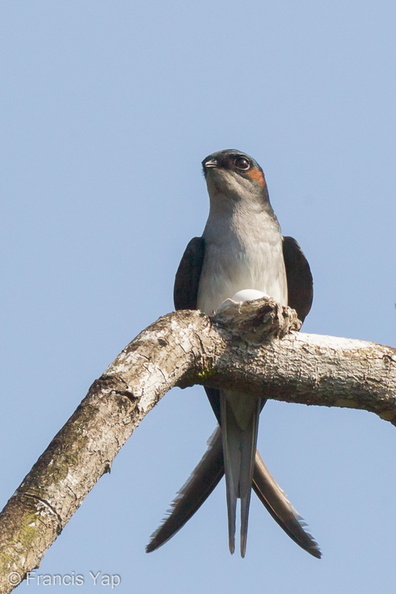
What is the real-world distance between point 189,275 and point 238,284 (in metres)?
0.60

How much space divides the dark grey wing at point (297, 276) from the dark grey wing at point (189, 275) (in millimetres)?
853

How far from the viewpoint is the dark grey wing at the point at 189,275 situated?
8727 mm

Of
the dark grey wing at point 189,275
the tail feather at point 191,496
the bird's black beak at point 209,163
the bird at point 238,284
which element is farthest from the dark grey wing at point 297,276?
the tail feather at point 191,496

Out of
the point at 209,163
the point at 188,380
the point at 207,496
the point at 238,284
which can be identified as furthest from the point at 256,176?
the point at 188,380

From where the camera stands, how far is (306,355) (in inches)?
238

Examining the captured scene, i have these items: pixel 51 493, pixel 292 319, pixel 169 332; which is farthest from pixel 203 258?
pixel 51 493

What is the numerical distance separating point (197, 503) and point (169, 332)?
67.7 inches

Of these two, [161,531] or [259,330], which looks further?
[161,531]

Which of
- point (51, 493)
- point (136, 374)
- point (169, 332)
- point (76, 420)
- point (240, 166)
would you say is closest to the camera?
point (51, 493)

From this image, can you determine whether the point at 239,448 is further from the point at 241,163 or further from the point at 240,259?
the point at 241,163

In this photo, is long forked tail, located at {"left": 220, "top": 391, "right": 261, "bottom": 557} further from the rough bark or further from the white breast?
the rough bark

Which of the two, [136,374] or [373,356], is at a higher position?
[373,356]

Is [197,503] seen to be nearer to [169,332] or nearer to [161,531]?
[161,531]

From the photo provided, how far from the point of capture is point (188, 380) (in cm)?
584
